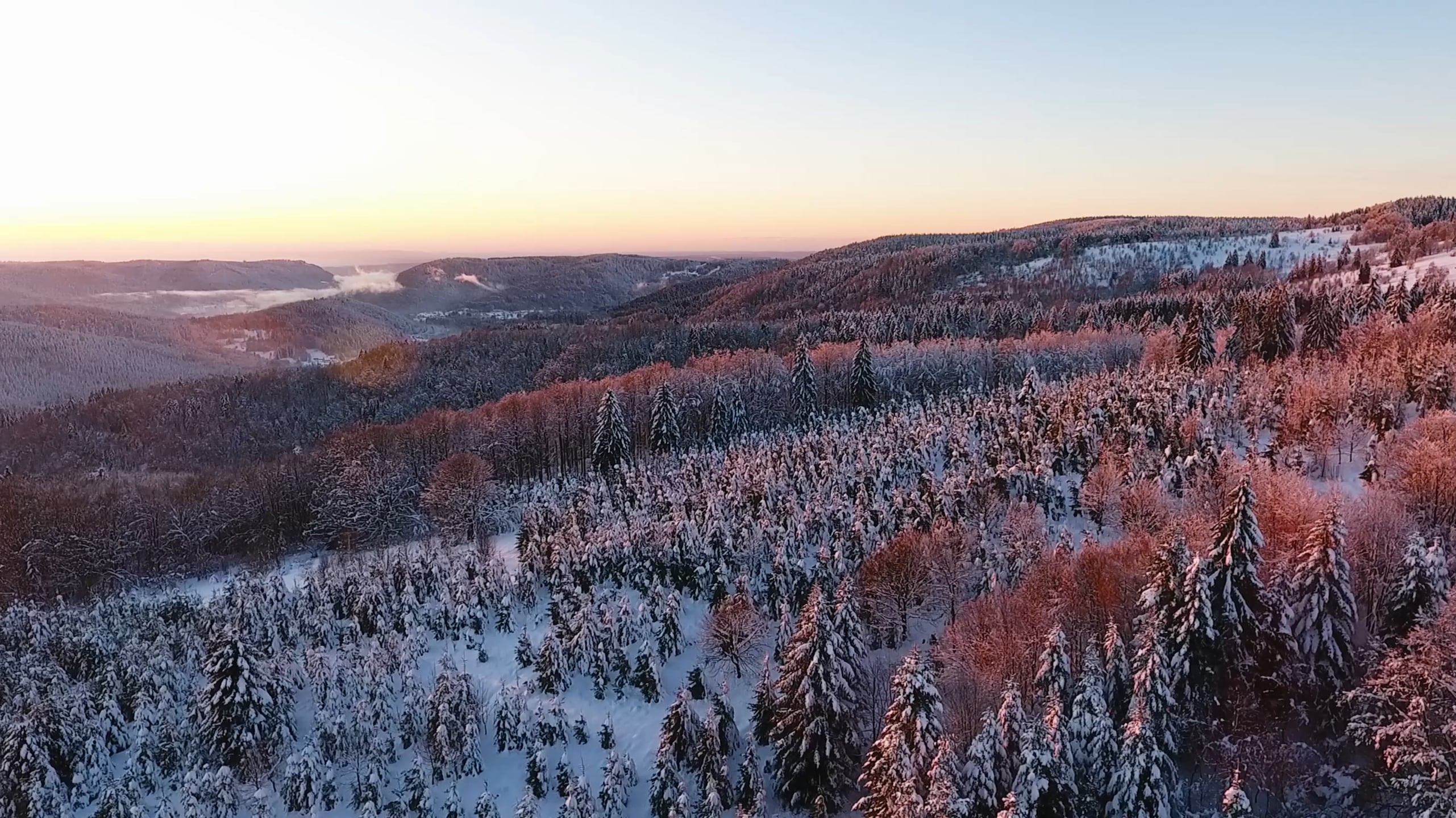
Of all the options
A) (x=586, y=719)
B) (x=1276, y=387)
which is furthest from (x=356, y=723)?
(x=1276, y=387)

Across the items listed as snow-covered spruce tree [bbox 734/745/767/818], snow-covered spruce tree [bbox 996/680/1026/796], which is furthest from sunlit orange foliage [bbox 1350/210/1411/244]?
snow-covered spruce tree [bbox 734/745/767/818]

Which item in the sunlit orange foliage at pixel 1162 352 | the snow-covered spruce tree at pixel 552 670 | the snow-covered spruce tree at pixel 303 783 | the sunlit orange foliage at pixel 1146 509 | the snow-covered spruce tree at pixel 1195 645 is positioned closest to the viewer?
the snow-covered spruce tree at pixel 1195 645

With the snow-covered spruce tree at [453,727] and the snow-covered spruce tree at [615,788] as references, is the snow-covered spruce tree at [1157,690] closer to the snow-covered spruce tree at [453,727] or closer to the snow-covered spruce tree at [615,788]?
the snow-covered spruce tree at [615,788]

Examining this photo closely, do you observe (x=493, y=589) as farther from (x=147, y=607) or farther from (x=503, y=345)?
(x=503, y=345)

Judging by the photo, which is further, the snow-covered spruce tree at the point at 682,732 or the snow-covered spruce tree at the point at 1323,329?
the snow-covered spruce tree at the point at 1323,329

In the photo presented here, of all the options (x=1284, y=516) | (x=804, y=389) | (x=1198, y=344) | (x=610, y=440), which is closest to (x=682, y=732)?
(x=1284, y=516)

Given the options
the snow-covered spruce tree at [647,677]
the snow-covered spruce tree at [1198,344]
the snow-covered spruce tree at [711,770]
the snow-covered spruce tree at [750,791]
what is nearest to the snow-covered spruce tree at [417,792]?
the snow-covered spruce tree at [647,677]

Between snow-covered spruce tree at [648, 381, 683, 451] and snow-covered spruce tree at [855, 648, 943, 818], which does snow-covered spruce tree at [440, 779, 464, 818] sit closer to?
snow-covered spruce tree at [855, 648, 943, 818]
